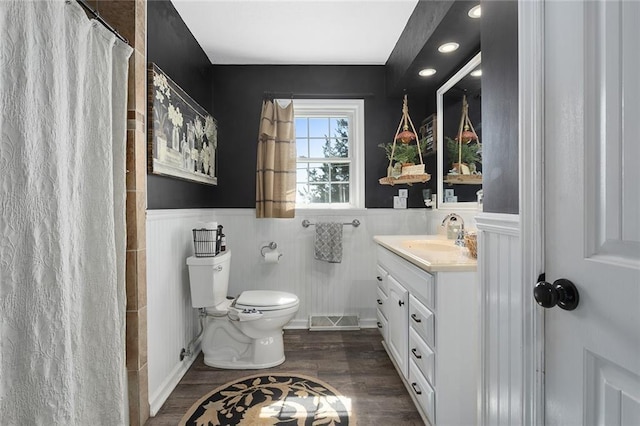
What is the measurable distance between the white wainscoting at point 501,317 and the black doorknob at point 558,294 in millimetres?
83

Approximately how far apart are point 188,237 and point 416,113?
7.51ft

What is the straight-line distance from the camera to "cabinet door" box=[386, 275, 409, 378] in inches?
72.5

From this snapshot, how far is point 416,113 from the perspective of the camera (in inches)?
117

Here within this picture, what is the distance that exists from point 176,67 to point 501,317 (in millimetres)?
2392

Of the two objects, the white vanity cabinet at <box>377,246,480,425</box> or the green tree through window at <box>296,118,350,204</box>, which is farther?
the green tree through window at <box>296,118,350,204</box>

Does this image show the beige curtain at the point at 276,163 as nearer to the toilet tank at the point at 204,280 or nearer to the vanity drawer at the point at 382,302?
the toilet tank at the point at 204,280

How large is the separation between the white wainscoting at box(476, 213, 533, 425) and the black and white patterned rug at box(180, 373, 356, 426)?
0.88 m

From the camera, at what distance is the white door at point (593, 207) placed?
62cm

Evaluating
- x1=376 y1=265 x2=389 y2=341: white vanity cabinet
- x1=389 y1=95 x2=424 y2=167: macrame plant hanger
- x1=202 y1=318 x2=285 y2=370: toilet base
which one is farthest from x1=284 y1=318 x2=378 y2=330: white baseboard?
x1=389 y1=95 x2=424 y2=167: macrame plant hanger

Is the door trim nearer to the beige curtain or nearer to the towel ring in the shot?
the beige curtain

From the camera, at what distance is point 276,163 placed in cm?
290

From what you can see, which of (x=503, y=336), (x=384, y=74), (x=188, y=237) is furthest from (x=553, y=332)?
(x=384, y=74)

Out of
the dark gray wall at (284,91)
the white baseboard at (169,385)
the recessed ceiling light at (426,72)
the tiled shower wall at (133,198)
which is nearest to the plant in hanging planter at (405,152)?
the dark gray wall at (284,91)

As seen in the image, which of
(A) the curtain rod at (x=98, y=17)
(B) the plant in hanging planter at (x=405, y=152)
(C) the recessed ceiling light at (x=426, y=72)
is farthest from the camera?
(B) the plant in hanging planter at (x=405, y=152)
